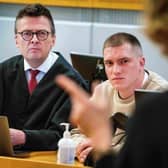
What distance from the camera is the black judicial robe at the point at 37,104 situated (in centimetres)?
256

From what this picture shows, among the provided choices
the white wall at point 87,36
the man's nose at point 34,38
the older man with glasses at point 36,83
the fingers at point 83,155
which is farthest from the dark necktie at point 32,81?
the white wall at point 87,36

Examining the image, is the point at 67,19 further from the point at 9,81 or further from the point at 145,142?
the point at 145,142

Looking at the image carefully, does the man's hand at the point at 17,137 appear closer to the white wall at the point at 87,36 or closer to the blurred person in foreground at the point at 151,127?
the blurred person in foreground at the point at 151,127

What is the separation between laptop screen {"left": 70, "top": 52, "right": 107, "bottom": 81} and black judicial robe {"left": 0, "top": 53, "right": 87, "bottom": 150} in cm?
6

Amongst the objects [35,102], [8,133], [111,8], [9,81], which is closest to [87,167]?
[8,133]

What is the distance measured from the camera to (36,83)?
9.14 ft

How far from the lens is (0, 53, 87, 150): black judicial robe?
256cm

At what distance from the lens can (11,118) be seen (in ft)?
9.12

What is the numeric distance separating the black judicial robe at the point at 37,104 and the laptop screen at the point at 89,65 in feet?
0.19

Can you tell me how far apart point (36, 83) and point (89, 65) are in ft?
0.92

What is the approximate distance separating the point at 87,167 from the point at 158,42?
127cm

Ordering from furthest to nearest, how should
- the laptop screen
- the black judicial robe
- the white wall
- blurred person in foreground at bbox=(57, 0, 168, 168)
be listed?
the white wall, the laptop screen, the black judicial robe, blurred person in foreground at bbox=(57, 0, 168, 168)

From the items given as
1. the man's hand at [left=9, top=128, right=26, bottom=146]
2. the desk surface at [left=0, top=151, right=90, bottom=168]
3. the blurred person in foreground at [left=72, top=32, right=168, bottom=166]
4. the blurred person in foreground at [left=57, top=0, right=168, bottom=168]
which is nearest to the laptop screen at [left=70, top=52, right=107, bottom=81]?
the blurred person in foreground at [left=72, top=32, right=168, bottom=166]

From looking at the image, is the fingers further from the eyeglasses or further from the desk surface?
the eyeglasses
